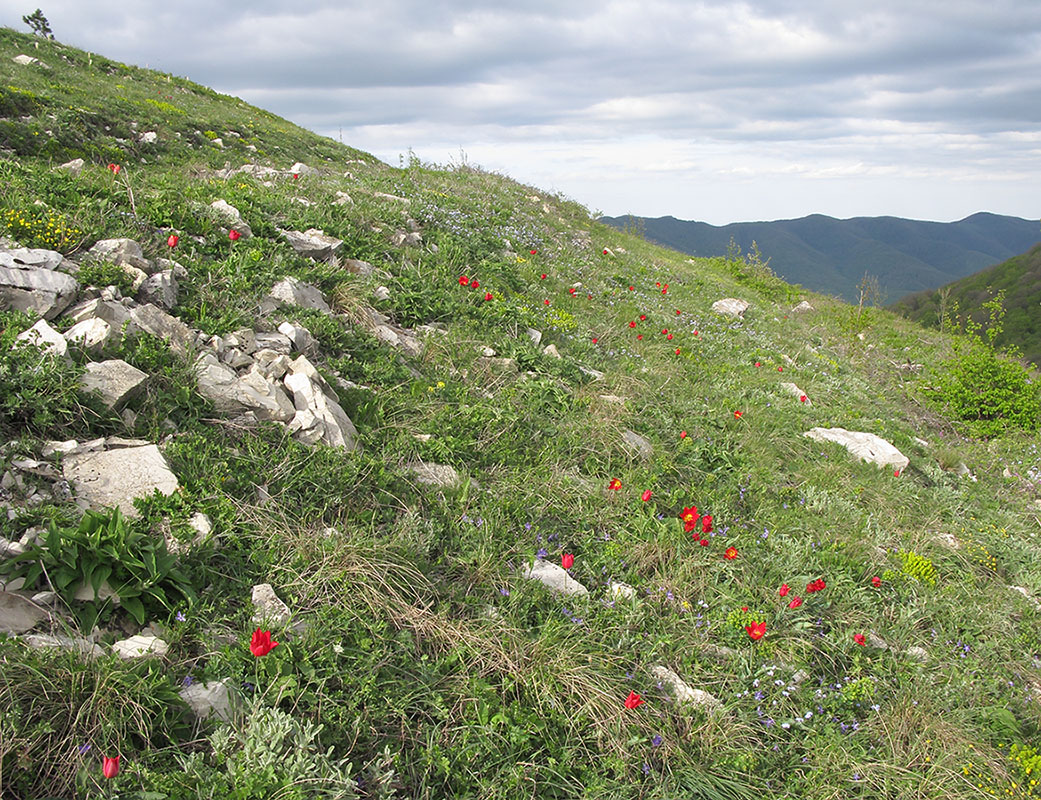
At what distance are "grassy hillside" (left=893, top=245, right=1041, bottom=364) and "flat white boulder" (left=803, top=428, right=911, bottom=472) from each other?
210ft

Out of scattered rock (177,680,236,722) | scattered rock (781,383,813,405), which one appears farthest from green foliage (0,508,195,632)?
scattered rock (781,383,813,405)

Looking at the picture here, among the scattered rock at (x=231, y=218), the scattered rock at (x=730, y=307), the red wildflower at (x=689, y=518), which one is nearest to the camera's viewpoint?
the red wildflower at (x=689, y=518)

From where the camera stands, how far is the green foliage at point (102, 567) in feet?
8.60

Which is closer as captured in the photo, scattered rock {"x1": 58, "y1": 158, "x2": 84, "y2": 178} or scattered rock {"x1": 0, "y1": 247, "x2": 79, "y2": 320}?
scattered rock {"x1": 0, "y1": 247, "x2": 79, "y2": 320}

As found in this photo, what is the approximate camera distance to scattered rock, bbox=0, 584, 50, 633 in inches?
97.3

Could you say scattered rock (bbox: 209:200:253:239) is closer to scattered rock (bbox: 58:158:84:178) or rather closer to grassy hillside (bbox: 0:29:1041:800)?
grassy hillside (bbox: 0:29:1041:800)

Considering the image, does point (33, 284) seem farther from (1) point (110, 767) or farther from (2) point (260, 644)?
(1) point (110, 767)

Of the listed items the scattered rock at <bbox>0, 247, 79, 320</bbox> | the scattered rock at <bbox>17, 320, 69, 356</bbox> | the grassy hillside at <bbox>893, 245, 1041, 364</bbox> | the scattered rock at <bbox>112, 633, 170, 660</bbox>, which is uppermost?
the grassy hillside at <bbox>893, 245, 1041, 364</bbox>

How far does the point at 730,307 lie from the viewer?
14.4m

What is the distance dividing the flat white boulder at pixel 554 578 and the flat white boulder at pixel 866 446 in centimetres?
461

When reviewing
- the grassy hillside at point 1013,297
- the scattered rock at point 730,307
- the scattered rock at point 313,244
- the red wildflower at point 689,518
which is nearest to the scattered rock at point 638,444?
the red wildflower at point 689,518

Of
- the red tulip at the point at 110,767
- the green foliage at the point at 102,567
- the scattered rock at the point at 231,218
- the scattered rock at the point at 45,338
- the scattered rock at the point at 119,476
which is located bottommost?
the red tulip at the point at 110,767

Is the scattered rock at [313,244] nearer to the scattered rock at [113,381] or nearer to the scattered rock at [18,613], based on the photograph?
the scattered rock at [113,381]

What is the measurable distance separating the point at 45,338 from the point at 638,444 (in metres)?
4.29
